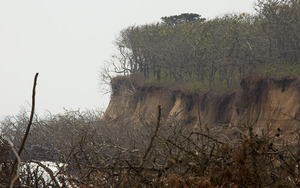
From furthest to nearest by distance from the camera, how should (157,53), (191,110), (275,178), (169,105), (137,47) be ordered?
(137,47)
(157,53)
(169,105)
(191,110)
(275,178)

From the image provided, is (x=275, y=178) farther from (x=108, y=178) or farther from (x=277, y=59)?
(x=277, y=59)

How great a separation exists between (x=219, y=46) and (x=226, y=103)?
506 centimetres

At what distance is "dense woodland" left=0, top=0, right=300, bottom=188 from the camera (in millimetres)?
3492

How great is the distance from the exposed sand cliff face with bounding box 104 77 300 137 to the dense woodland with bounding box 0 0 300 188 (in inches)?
34.1

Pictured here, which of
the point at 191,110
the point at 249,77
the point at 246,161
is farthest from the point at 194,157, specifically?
the point at 191,110

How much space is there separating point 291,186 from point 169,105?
97.9 ft

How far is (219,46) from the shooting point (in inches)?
1206

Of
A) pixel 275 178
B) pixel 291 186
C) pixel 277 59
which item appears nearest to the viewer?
pixel 291 186

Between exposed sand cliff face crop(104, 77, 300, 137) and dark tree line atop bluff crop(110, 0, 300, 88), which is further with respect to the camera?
dark tree line atop bluff crop(110, 0, 300, 88)

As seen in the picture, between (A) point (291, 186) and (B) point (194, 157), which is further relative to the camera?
(B) point (194, 157)

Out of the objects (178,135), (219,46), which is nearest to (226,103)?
(219,46)

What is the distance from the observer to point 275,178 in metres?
3.66

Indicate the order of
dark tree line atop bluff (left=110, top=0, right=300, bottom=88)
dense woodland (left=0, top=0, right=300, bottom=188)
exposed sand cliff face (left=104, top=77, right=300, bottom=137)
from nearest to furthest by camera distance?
dense woodland (left=0, top=0, right=300, bottom=188), exposed sand cliff face (left=104, top=77, right=300, bottom=137), dark tree line atop bluff (left=110, top=0, right=300, bottom=88)

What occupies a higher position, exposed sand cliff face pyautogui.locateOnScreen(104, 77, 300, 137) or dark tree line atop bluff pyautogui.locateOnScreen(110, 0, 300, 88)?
dark tree line atop bluff pyautogui.locateOnScreen(110, 0, 300, 88)
